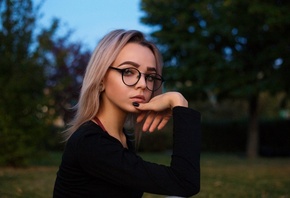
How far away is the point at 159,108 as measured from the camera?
1983 mm

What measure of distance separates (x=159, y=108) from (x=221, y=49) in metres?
16.8

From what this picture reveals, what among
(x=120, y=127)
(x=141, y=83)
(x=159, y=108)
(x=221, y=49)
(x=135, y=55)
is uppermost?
(x=221, y=49)

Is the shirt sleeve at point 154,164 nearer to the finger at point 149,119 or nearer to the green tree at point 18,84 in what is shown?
the finger at point 149,119

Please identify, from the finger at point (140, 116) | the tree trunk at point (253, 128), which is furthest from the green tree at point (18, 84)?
the tree trunk at point (253, 128)

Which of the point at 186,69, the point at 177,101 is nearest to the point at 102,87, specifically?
the point at 177,101

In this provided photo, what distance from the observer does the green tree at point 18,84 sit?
36.8 feet

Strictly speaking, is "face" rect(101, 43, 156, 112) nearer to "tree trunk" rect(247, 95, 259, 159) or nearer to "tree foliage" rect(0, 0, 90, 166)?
"tree foliage" rect(0, 0, 90, 166)

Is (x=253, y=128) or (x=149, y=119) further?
(x=253, y=128)

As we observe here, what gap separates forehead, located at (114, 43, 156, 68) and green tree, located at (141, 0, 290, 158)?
42.2ft

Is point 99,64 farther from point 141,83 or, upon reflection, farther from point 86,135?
point 86,135

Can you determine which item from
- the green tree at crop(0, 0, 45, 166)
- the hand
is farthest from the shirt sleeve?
the green tree at crop(0, 0, 45, 166)

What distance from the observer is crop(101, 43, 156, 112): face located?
1942 mm

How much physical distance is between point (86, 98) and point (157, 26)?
60.0ft

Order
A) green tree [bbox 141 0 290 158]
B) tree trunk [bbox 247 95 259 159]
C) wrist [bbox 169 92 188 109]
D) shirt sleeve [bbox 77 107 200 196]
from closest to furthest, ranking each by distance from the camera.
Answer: shirt sleeve [bbox 77 107 200 196] < wrist [bbox 169 92 188 109] < green tree [bbox 141 0 290 158] < tree trunk [bbox 247 95 259 159]
